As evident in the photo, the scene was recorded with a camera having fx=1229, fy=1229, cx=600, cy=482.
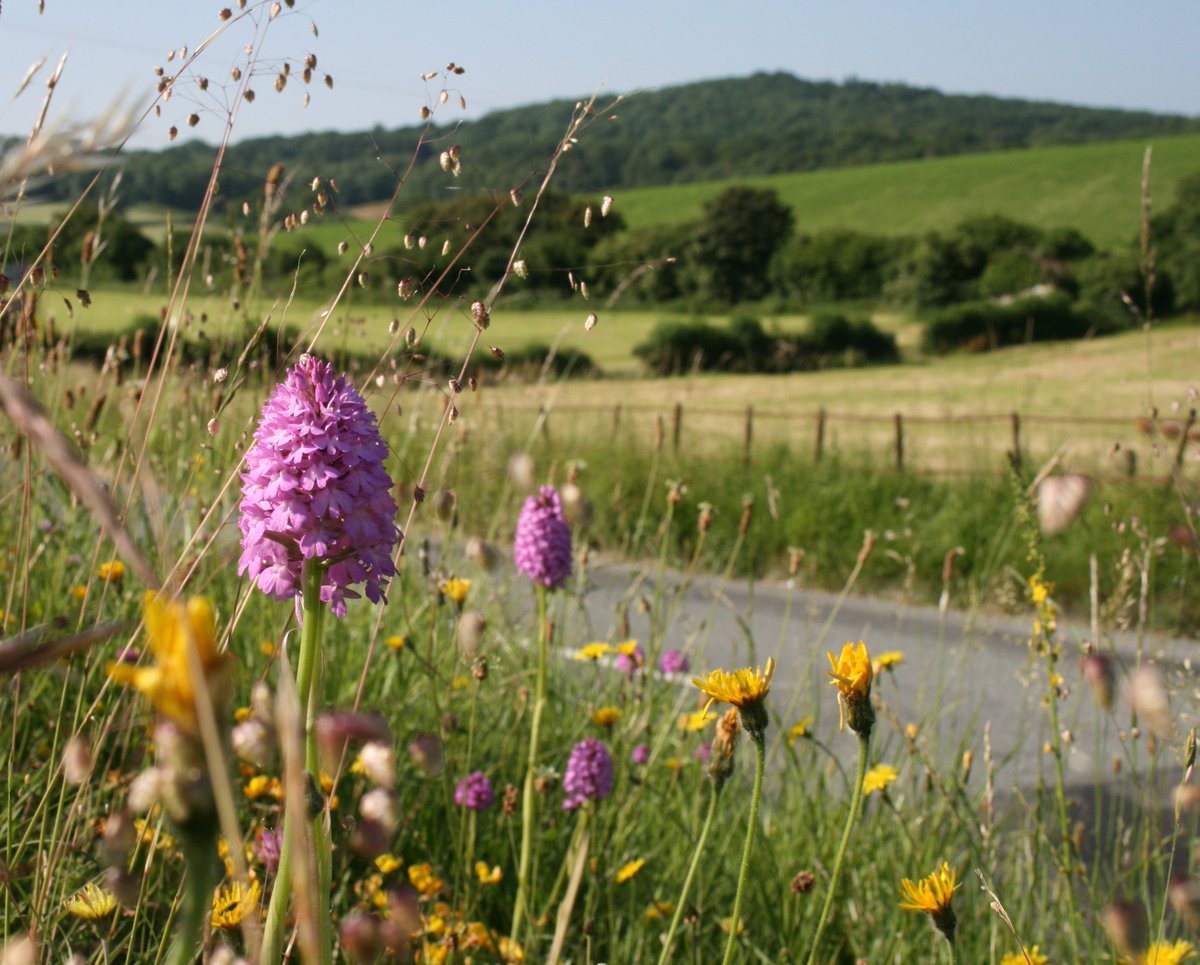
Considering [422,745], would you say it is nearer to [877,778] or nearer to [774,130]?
[877,778]

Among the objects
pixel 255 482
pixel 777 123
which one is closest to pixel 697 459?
pixel 255 482

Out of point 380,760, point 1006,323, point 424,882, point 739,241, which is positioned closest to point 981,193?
point 739,241

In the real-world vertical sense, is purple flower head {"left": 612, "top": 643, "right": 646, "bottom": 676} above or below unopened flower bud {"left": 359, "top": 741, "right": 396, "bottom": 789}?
below

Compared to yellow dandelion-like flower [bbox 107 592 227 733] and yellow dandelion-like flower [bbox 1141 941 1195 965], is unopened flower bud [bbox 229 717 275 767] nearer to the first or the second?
yellow dandelion-like flower [bbox 107 592 227 733]

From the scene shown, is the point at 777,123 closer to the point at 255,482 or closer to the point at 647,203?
the point at 647,203

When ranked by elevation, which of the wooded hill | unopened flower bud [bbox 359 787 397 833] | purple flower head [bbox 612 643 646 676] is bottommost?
purple flower head [bbox 612 643 646 676]

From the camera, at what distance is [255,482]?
124cm

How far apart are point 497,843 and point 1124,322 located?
38.3m

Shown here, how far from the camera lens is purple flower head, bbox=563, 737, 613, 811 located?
2277mm

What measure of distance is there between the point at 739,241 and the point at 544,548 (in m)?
47.7

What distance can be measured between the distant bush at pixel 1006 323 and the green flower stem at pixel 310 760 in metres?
36.0

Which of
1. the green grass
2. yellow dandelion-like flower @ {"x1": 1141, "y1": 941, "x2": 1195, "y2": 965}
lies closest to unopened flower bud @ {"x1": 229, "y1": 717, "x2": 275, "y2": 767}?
yellow dandelion-like flower @ {"x1": 1141, "y1": 941, "x2": 1195, "y2": 965}

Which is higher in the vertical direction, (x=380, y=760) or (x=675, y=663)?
(x=380, y=760)

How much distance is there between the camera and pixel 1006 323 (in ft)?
121
